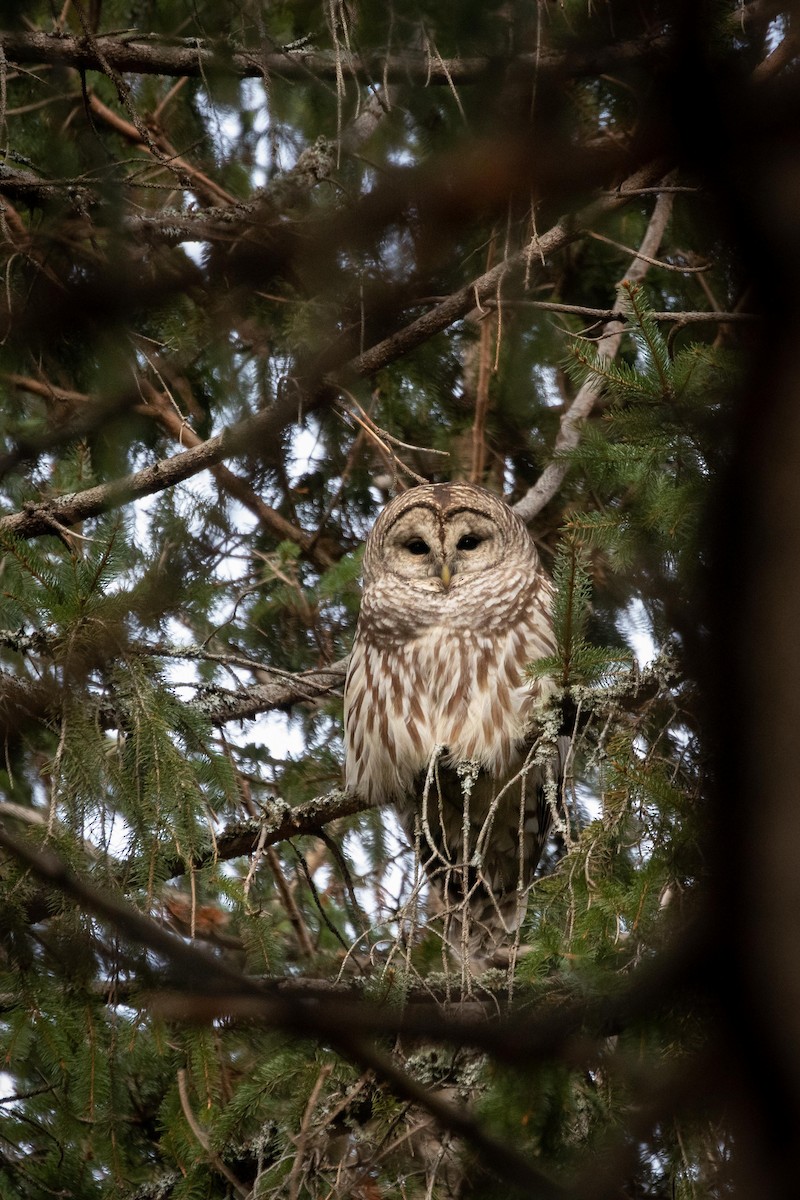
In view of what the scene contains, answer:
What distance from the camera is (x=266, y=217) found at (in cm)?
310

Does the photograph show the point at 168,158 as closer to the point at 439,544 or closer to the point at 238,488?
the point at 238,488

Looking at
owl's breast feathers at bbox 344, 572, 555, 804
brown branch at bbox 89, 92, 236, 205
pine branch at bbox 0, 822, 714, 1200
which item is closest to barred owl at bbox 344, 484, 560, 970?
owl's breast feathers at bbox 344, 572, 555, 804

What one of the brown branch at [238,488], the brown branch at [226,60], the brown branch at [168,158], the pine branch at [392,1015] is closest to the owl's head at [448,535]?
the brown branch at [238,488]

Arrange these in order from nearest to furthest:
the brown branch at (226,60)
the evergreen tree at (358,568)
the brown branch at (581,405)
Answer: the evergreen tree at (358,568) < the brown branch at (226,60) < the brown branch at (581,405)

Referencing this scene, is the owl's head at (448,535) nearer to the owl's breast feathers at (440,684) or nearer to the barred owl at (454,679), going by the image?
the barred owl at (454,679)

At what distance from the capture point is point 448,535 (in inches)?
191

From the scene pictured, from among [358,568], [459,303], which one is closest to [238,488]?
[358,568]

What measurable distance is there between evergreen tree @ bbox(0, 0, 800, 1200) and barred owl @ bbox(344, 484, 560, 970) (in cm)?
24

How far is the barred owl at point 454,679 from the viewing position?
426 centimetres

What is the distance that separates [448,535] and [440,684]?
0.67m

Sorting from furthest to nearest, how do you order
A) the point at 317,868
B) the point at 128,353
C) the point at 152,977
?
the point at 317,868, the point at 128,353, the point at 152,977

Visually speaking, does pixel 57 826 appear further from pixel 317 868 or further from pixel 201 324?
pixel 317 868

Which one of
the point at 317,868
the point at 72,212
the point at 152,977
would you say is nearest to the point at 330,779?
the point at 317,868

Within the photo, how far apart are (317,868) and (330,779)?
0.74 metres
